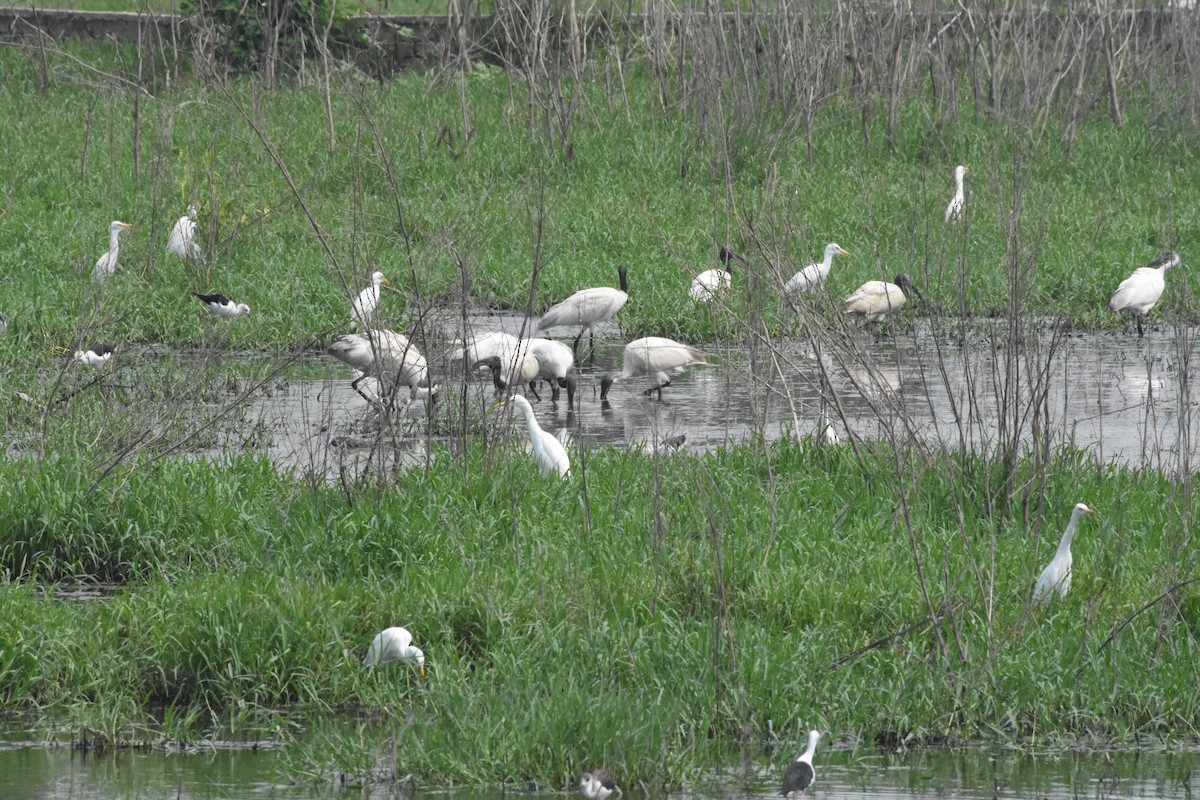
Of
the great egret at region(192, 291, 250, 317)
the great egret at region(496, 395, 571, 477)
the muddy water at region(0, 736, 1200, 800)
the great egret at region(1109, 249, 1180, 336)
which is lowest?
the muddy water at region(0, 736, 1200, 800)

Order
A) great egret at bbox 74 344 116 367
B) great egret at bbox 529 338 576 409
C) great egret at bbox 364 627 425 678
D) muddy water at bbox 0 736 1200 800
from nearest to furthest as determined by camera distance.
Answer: muddy water at bbox 0 736 1200 800 → great egret at bbox 364 627 425 678 → great egret at bbox 74 344 116 367 → great egret at bbox 529 338 576 409

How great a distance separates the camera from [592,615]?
570 cm

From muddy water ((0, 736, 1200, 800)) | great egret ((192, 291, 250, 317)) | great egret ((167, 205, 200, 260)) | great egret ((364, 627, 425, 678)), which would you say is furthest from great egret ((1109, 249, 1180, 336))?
great egret ((364, 627, 425, 678))

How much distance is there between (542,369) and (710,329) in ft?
6.15

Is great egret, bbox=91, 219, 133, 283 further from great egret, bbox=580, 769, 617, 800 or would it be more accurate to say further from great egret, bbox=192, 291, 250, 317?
great egret, bbox=580, 769, 617, 800

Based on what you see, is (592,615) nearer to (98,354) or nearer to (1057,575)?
(1057,575)

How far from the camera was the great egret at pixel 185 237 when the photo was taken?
1323cm

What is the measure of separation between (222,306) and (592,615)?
22.6 feet

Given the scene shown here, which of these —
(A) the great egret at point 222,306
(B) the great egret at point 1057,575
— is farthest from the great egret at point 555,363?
(B) the great egret at point 1057,575

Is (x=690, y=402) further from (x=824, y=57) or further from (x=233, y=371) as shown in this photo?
(x=824, y=57)

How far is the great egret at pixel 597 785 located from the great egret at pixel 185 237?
9307 mm

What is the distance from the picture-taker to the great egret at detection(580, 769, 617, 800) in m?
4.49

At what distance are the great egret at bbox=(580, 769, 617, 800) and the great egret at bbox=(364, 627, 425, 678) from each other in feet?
3.26

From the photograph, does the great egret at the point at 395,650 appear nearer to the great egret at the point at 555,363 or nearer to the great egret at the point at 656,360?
the great egret at the point at 555,363
